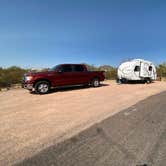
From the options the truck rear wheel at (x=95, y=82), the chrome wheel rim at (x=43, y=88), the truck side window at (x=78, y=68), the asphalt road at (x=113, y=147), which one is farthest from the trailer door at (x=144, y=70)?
the asphalt road at (x=113, y=147)

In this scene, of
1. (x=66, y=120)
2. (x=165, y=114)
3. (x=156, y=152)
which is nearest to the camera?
(x=156, y=152)

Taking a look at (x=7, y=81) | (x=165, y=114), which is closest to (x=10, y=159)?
(x=165, y=114)

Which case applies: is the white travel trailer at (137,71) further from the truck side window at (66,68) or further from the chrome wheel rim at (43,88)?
the chrome wheel rim at (43,88)

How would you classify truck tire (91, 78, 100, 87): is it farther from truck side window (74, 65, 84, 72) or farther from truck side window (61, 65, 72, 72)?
truck side window (61, 65, 72, 72)

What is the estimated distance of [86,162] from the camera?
4469 mm

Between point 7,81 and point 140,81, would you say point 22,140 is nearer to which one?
point 7,81

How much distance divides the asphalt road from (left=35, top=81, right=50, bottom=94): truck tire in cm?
904

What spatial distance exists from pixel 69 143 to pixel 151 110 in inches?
202

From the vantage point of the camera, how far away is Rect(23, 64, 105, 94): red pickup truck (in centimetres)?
1566

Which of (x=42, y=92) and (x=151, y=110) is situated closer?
(x=151, y=110)

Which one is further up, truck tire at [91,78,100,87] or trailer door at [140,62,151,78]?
trailer door at [140,62,151,78]

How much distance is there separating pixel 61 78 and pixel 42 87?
5.70 ft

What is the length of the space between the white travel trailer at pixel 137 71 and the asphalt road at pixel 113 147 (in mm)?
16823

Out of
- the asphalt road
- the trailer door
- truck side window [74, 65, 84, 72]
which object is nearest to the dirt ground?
the asphalt road
